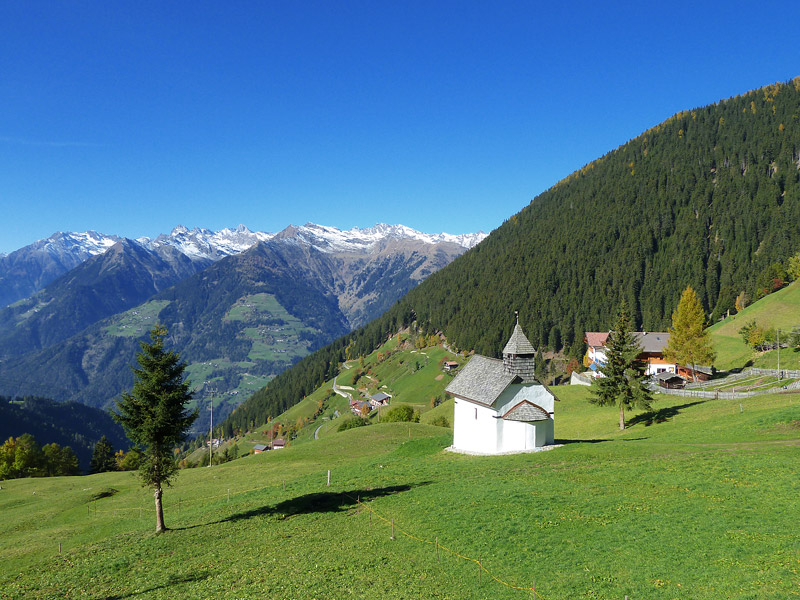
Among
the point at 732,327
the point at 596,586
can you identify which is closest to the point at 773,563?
the point at 596,586

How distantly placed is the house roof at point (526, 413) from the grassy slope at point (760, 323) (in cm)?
6885

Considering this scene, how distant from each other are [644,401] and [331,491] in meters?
43.0

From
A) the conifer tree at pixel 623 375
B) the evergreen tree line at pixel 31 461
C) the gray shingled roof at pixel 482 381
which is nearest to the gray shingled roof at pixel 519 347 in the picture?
the gray shingled roof at pixel 482 381

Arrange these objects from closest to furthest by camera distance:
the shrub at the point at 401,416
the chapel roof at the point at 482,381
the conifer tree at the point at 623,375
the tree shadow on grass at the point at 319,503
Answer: the tree shadow on grass at the point at 319,503, the chapel roof at the point at 482,381, the conifer tree at the point at 623,375, the shrub at the point at 401,416

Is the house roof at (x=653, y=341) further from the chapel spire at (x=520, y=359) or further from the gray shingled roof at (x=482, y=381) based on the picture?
the chapel spire at (x=520, y=359)

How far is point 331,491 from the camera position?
4159 cm

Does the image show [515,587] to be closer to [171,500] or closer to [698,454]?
[698,454]

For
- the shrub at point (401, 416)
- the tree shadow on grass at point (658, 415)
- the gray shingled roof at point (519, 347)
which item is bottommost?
the shrub at point (401, 416)

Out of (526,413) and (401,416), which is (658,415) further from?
(401,416)

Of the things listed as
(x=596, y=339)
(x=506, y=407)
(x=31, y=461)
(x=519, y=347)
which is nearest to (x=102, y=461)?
(x=31, y=461)

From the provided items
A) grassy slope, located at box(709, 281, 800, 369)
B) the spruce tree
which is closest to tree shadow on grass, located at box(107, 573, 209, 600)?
grassy slope, located at box(709, 281, 800, 369)

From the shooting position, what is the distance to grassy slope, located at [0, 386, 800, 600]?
21.2 meters

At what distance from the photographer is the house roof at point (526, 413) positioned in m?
49.4

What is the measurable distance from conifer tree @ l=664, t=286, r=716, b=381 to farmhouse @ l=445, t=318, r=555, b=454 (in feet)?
175
